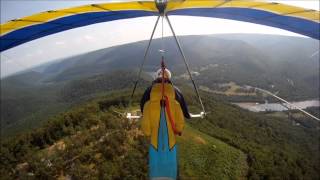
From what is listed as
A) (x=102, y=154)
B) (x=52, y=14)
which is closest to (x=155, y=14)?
(x=52, y=14)

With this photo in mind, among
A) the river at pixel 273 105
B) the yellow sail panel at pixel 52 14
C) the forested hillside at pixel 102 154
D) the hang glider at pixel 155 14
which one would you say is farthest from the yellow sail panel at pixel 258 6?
the river at pixel 273 105

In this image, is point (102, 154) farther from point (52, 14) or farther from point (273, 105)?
point (273, 105)

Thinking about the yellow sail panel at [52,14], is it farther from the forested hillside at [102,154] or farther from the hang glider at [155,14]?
the forested hillside at [102,154]

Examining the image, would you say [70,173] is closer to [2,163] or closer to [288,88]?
[2,163]

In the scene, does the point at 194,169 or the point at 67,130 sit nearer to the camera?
the point at 194,169

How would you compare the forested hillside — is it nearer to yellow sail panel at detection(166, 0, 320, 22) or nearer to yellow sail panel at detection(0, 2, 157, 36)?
yellow sail panel at detection(0, 2, 157, 36)

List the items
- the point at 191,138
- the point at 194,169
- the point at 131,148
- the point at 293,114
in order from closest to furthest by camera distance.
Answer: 1. the point at 131,148
2. the point at 194,169
3. the point at 191,138
4. the point at 293,114

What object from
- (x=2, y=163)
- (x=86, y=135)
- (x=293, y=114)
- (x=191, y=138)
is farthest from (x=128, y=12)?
(x=293, y=114)

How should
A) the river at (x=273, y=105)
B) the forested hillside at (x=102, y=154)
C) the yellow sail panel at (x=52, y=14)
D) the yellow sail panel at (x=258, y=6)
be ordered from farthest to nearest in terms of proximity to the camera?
the river at (x=273, y=105) < the forested hillside at (x=102, y=154) < the yellow sail panel at (x=52, y=14) < the yellow sail panel at (x=258, y=6)
